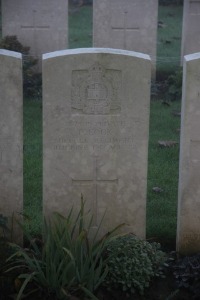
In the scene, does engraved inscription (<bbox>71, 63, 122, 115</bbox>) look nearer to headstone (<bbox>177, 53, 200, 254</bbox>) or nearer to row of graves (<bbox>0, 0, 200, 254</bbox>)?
row of graves (<bbox>0, 0, 200, 254</bbox>)

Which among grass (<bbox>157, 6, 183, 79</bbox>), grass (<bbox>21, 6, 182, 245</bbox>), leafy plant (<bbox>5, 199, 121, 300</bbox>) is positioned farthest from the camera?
grass (<bbox>157, 6, 183, 79</bbox>)

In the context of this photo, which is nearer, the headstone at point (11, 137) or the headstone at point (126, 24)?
the headstone at point (11, 137)

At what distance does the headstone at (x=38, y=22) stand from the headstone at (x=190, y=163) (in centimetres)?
625

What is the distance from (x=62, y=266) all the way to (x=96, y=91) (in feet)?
4.19

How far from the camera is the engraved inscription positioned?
16.4 ft

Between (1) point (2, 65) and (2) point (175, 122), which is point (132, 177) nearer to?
(1) point (2, 65)

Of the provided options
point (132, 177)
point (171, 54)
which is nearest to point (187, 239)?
point (132, 177)

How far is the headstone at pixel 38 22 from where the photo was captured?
36.2ft

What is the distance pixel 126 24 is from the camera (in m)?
11.2

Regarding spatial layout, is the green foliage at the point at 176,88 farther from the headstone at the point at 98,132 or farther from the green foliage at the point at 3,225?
the green foliage at the point at 3,225

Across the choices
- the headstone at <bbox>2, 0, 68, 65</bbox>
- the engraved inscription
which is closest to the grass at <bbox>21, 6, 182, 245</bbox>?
the engraved inscription

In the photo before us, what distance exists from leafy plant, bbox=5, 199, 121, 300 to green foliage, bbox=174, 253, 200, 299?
1.80ft

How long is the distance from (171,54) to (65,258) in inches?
360

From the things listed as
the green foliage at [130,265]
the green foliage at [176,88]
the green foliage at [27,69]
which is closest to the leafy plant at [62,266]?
the green foliage at [130,265]
